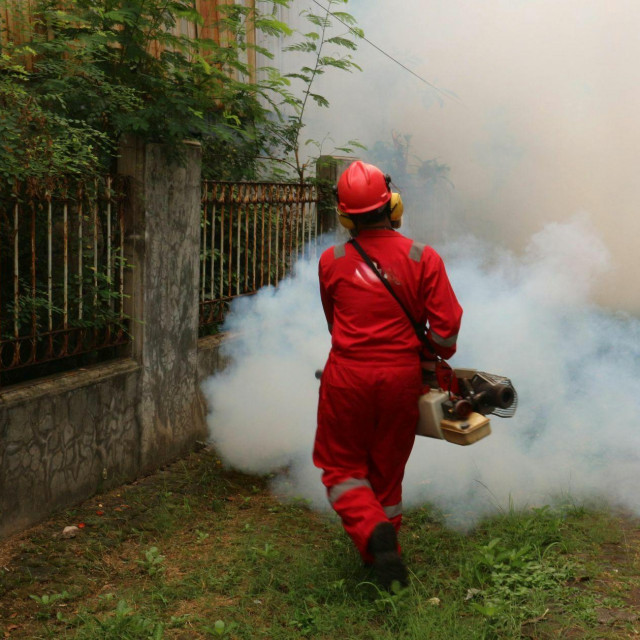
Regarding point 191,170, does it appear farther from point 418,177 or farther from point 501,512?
point 418,177

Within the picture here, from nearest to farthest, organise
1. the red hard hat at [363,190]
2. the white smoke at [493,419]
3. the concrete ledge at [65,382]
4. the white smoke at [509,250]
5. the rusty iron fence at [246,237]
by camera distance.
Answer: the red hard hat at [363,190]
the concrete ledge at [65,382]
the white smoke at [493,419]
the white smoke at [509,250]
the rusty iron fence at [246,237]

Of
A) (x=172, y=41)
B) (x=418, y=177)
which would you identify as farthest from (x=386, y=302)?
(x=418, y=177)

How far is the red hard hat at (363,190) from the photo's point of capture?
174 inches

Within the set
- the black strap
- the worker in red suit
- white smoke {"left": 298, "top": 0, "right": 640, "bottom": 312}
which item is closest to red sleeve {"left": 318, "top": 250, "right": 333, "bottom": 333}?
the worker in red suit

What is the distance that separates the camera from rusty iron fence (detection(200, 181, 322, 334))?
23.1 ft

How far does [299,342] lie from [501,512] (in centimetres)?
224

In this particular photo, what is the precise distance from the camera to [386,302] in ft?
14.3

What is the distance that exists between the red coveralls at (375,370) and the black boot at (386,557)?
0.17 ft

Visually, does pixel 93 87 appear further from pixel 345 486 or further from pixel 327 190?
pixel 327 190

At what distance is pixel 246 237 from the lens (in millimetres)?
7297

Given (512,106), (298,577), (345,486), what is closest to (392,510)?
(345,486)

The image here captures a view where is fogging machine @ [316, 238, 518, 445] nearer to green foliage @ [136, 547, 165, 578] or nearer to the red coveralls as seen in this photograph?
the red coveralls

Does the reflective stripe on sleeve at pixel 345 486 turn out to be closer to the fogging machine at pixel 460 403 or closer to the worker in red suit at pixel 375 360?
the worker in red suit at pixel 375 360

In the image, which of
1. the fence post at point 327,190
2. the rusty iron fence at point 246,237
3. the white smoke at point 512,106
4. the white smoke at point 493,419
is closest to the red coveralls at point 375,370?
the white smoke at point 493,419
